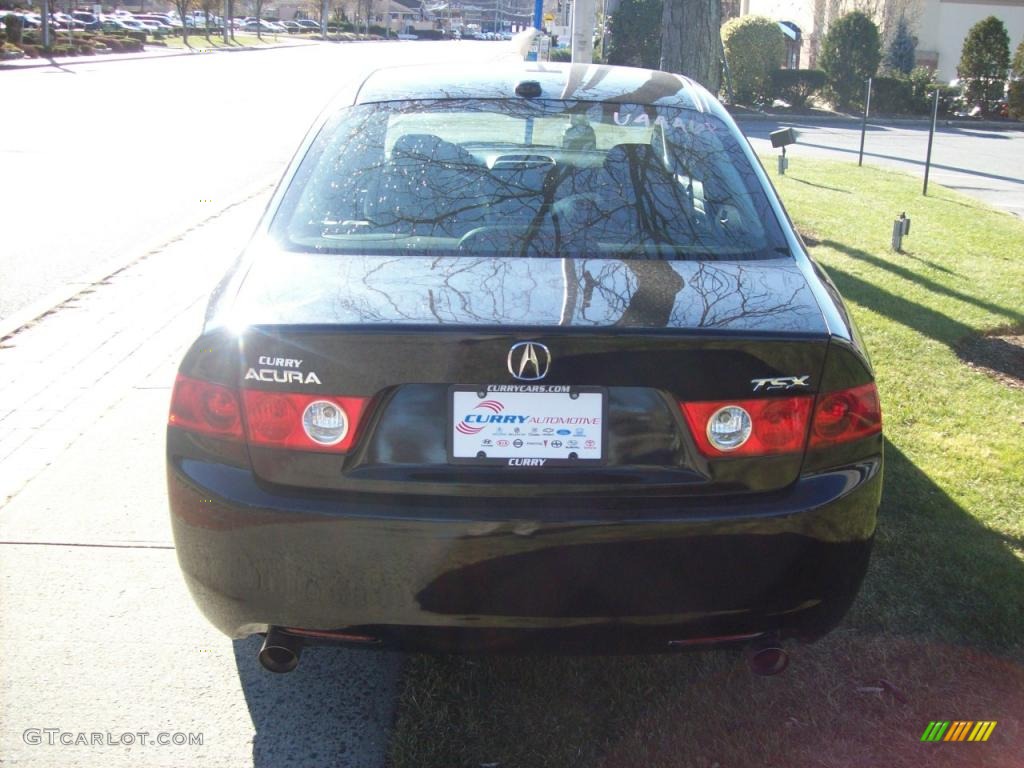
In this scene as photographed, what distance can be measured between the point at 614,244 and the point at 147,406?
3.23 metres

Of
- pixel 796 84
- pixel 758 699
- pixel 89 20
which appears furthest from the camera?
pixel 89 20

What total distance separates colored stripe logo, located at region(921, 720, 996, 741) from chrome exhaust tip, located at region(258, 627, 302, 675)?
169 centimetres

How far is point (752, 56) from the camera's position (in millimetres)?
35281

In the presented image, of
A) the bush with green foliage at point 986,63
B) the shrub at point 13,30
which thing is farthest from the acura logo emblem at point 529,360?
the shrub at point 13,30

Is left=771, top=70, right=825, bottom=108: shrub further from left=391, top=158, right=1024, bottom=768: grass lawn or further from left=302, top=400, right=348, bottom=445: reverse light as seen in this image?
left=302, top=400, right=348, bottom=445: reverse light

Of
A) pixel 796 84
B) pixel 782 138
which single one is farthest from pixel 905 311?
pixel 796 84

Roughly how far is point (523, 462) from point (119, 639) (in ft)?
5.42

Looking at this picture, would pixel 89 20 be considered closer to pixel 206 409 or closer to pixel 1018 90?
pixel 1018 90

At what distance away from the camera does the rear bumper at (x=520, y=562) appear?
2.52 metres

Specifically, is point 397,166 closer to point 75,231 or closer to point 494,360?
point 494,360

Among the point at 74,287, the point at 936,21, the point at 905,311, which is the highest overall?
the point at 936,21

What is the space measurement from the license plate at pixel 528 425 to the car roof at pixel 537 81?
160 centimetres

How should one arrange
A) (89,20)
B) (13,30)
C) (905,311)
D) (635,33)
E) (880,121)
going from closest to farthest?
1. (905,311)
2. (635,33)
3. (880,121)
4. (13,30)
5. (89,20)

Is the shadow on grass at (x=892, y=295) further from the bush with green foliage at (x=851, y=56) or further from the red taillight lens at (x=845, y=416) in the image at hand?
the bush with green foliage at (x=851, y=56)
